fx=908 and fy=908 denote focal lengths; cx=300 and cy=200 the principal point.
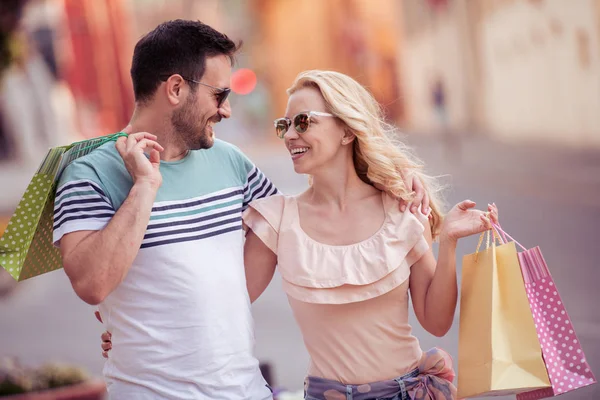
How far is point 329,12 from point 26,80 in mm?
13650

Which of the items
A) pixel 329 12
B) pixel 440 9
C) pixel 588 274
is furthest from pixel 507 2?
pixel 329 12

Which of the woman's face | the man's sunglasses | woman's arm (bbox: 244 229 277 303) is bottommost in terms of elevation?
woman's arm (bbox: 244 229 277 303)

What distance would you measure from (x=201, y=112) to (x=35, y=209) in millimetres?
578

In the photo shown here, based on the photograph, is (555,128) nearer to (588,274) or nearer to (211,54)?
(588,274)

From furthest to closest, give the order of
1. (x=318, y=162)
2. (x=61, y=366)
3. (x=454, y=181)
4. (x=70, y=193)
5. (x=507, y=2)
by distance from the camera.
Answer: (x=507, y=2) → (x=454, y=181) → (x=61, y=366) → (x=318, y=162) → (x=70, y=193)

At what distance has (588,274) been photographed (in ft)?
29.0

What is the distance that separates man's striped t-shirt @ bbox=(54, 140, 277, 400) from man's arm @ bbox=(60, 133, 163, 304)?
66mm

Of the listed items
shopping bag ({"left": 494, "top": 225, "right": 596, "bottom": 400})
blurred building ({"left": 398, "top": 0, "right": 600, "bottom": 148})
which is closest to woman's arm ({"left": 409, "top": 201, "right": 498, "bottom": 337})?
shopping bag ({"left": 494, "top": 225, "right": 596, "bottom": 400})

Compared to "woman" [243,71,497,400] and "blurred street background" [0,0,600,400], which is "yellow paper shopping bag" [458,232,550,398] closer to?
"woman" [243,71,497,400]

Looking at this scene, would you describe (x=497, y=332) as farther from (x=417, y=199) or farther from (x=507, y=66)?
(x=507, y=66)

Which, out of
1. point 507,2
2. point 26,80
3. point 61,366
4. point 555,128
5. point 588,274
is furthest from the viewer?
point 26,80

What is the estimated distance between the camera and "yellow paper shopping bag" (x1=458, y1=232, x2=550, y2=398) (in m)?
2.68

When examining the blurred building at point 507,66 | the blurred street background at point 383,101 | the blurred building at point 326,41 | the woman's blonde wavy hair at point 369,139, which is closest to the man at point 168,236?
the woman's blonde wavy hair at point 369,139

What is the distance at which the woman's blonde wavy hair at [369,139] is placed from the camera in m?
2.98
